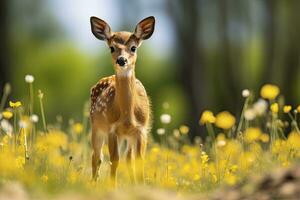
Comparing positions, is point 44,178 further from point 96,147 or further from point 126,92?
point 96,147

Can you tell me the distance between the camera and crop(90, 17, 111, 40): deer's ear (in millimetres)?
Result: 10242

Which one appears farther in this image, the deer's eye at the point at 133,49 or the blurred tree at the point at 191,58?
the blurred tree at the point at 191,58

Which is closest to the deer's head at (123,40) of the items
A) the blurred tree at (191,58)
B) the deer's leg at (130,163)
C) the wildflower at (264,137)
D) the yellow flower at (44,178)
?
the deer's leg at (130,163)

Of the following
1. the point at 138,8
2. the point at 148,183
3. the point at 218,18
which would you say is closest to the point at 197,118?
the point at 218,18

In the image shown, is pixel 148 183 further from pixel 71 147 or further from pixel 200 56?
pixel 200 56

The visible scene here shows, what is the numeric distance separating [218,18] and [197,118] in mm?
4473

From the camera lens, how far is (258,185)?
6.45 m

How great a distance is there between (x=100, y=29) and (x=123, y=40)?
527mm

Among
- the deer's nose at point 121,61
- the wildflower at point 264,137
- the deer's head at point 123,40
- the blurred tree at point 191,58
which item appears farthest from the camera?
the blurred tree at point 191,58

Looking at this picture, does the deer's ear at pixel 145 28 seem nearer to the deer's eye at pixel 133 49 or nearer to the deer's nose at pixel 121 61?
A: the deer's eye at pixel 133 49

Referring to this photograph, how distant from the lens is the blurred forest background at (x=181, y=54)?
85.7ft

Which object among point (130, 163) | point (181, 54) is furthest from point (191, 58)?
point (130, 163)

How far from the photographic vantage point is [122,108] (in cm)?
973

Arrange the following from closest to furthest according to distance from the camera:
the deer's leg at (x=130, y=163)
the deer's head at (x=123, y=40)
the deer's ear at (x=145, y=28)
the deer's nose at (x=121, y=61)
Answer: the deer's leg at (x=130, y=163)
the deer's nose at (x=121, y=61)
the deer's head at (x=123, y=40)
the deer's ear at (x=145, y=28)
